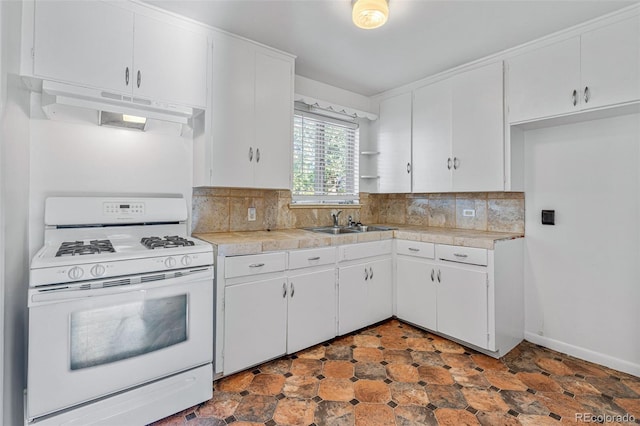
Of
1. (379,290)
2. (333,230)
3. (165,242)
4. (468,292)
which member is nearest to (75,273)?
(165,242)

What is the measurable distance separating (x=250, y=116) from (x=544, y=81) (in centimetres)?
224

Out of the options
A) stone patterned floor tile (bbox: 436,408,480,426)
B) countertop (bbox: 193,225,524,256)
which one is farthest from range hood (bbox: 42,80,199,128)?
stone patterned floor tile (bbox: 436,408,480,426)

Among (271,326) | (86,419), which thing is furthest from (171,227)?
(86,419)

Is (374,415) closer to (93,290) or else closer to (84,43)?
(93,290)

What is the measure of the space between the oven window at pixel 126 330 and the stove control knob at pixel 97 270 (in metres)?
0.17

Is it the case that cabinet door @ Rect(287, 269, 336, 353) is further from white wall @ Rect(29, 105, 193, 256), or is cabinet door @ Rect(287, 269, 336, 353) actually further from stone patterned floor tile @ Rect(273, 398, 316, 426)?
white wall @ Rect(29, 105, 193, 256)

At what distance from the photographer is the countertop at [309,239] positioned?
2053 mm

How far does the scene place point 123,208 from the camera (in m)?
2.06

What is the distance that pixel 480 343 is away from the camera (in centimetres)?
238

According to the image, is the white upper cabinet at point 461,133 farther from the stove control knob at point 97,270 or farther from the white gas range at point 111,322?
the stove control knob at point 97,270

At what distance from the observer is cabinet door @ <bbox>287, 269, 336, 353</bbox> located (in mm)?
2299

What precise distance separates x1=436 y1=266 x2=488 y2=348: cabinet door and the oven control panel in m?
2.37

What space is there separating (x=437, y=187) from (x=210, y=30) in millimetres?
2333

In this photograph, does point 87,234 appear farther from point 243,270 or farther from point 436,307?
point 436,307
